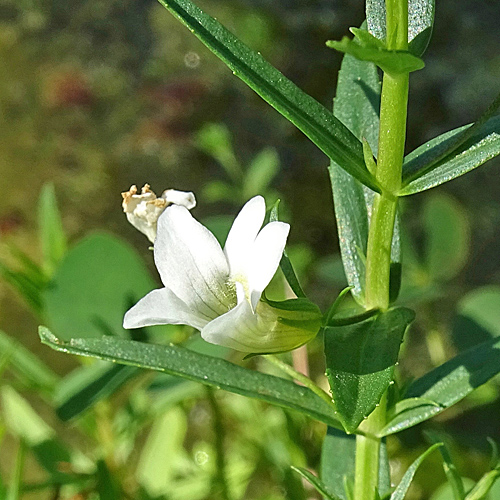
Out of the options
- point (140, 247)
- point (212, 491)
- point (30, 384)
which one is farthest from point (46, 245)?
point (140, 247)

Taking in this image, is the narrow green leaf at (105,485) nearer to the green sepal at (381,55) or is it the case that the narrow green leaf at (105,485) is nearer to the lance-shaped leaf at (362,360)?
the lance-shaped leaf at (362,360)

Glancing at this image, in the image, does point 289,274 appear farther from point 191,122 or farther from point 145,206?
point 191,122

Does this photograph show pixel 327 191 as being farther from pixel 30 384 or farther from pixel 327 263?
pixel 30 384

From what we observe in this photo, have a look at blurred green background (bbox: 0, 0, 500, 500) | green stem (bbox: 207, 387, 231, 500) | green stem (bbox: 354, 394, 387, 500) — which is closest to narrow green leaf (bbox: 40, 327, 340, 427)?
green stem (bbox: 354, 394, 387, 500)

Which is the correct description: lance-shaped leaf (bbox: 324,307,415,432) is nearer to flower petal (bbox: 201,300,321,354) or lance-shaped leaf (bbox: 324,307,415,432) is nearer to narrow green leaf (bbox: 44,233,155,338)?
flower petal (bbox: 201,300,321,354)

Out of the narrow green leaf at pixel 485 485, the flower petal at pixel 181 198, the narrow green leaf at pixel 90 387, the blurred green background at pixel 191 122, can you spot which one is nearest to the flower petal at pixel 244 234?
the flower petal at pixel 181 198

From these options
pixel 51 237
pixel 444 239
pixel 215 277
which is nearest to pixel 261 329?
pixel 215 277
